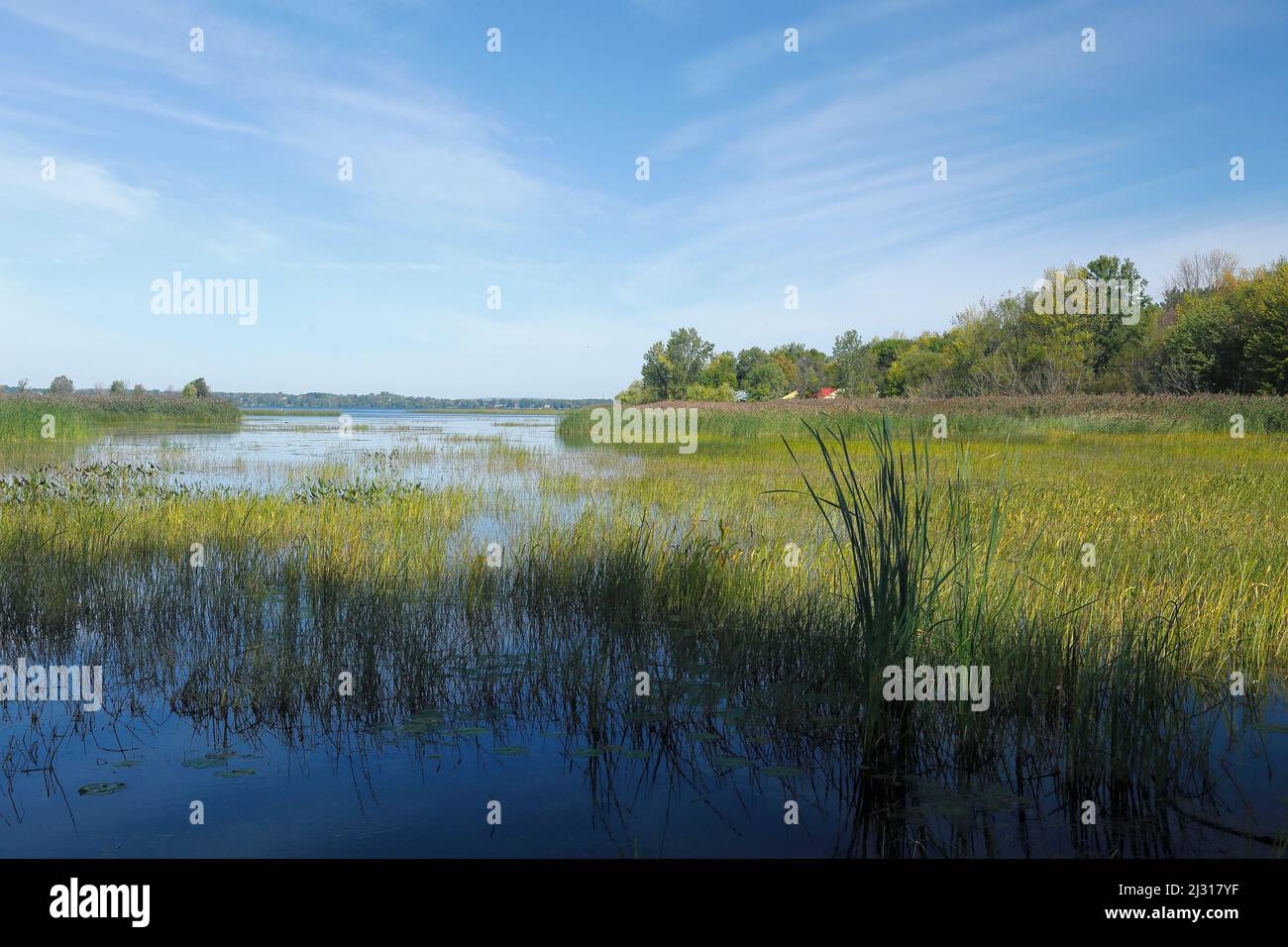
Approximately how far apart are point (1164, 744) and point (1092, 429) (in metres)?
30.8

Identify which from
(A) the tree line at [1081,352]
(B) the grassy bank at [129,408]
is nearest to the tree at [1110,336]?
(A) the tree line at [1081,352]

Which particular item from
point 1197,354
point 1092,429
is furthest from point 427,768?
point 1197,354

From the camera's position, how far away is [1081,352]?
59.2 meters

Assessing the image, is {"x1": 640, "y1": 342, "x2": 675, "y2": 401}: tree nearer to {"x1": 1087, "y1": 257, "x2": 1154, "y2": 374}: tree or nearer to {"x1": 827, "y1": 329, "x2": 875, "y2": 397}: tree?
{"x1": 827, "y1": 329, "x2": 875, "y2": 397}: tree

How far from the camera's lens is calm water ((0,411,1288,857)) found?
3387 millimetres

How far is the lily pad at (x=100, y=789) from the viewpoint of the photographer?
371cm

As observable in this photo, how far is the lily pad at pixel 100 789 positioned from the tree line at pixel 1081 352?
62.6 ft

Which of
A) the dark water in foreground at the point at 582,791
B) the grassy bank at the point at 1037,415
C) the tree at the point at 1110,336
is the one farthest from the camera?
the tree at the point at 1110,336

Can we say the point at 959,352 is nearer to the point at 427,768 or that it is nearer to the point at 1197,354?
the point at 1197,354

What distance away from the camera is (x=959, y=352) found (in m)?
73.7

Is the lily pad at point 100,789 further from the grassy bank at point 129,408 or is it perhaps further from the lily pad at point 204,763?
the grassy bank at point 129,408

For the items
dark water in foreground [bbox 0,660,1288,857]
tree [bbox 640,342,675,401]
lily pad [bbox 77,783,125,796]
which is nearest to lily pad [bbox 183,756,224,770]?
dark water in foreground [bbox 0,660,1288,857]

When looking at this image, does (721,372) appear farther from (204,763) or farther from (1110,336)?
(204,763)
